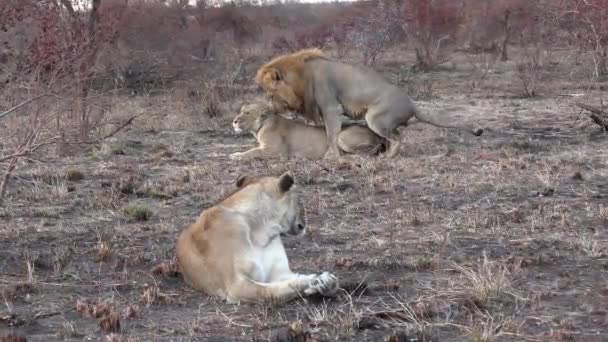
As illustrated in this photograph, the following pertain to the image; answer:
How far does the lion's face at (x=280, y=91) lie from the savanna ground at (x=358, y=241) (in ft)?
2.88

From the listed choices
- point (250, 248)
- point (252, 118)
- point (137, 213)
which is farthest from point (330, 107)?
point (250, 248)

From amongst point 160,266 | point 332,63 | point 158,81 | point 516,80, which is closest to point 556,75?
point 516,80

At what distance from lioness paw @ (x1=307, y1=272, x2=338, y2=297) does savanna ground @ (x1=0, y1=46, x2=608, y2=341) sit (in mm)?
83

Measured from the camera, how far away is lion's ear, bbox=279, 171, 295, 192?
5590mm

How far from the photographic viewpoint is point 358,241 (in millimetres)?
6906

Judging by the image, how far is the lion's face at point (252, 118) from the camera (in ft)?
38.9

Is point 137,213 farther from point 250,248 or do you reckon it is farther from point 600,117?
point 600,117

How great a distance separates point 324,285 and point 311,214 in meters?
2.79

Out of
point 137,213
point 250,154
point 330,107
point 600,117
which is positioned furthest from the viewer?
point 600,117

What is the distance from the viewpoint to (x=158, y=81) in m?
20.2

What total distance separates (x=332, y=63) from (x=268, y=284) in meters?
6.65

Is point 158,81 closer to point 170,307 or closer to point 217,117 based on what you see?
point 217,117

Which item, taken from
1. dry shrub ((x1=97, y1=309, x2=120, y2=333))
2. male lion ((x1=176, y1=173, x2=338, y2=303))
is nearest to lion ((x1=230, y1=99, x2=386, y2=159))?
male lion ((x1=176, y1=173, x2=338, y2=303))

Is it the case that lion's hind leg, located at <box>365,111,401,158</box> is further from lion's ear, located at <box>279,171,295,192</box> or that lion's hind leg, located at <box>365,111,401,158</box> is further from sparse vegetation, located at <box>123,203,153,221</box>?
lion's ear, located at <box>279,171,295,192</box>
